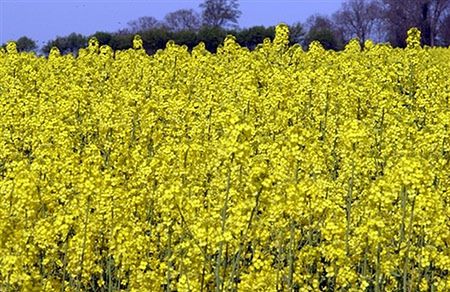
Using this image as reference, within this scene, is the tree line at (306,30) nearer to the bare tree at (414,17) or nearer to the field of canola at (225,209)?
the bare tree at (414,17)

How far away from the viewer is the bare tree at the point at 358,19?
67.1 m

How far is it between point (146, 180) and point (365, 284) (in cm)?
157

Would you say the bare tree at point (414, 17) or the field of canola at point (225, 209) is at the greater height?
the bare tree at point (414, 17)

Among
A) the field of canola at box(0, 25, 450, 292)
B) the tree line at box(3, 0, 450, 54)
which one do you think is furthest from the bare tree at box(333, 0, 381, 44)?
the field of canola at box(0, 25, 450, 292)

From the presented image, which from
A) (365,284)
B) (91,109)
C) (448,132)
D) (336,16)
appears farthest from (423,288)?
(336,16)

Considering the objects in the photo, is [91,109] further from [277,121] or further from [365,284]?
[365,284]

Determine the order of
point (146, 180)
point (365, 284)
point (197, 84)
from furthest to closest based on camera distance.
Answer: point (197, 84), point (146, 180), point (365, 284)

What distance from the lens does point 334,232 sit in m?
4.63

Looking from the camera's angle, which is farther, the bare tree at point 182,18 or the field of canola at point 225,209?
the bare tree at point 182,18

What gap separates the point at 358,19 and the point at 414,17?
52.1ft

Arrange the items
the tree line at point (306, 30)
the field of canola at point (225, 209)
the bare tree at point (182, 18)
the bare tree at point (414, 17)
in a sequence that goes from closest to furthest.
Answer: the field of canola at point (225, 209) < the tree line at point (306, 30) < the bare tree at point (414, 17) < the bare tree at point (182, 18)

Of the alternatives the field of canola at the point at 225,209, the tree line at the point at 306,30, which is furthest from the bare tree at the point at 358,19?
the field of canola at the point at 225,209

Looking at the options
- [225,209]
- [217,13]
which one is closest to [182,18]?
[217,13]

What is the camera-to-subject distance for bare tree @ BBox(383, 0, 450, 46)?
5325 centimetres
